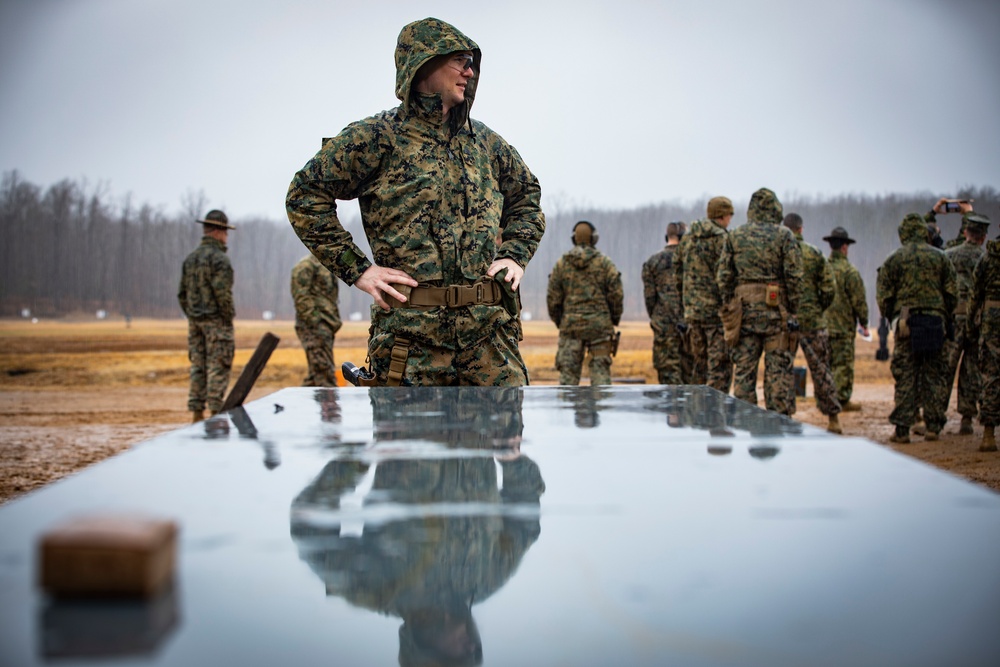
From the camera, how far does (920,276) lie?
7.61 meters

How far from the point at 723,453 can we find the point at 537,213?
6.94 feet

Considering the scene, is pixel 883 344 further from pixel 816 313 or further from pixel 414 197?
pixel 414 197

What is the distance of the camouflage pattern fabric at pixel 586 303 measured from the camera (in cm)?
916

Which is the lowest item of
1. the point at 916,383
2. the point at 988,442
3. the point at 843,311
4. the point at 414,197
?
the point at 988,442

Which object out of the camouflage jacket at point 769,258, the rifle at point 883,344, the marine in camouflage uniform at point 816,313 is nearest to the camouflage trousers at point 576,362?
the marine in camouflage uniform at point 816,313

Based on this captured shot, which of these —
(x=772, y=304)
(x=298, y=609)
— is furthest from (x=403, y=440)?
(x=772, y=304)

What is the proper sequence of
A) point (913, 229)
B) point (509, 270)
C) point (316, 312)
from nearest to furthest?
point (509, 270)
point (913, 229)
point (316, 312)

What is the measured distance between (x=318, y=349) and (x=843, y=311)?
5779mm

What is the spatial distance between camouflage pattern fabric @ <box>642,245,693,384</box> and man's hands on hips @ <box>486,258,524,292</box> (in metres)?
7.24

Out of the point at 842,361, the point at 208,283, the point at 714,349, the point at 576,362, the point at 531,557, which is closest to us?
the point at 531,557

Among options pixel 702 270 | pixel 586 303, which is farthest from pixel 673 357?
pixel 702 270

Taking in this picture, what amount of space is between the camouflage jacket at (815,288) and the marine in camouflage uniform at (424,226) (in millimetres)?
5727

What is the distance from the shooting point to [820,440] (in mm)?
1604

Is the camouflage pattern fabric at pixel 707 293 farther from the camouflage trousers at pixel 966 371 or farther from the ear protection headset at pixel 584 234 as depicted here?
the camouflage trousers at pixel 966 371
